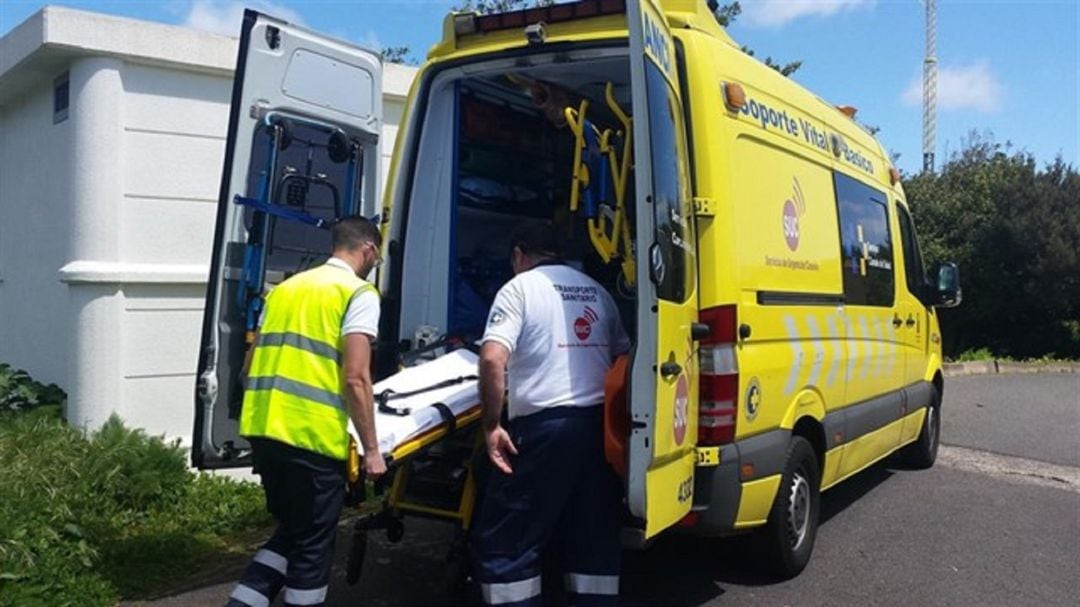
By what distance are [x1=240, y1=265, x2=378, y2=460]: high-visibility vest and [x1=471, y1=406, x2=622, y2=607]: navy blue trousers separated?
2.17ft

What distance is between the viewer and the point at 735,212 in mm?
4211

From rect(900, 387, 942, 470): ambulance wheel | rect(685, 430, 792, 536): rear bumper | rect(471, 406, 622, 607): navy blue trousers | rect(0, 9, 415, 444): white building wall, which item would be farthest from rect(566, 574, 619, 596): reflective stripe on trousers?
rect(900, 387, 942, 470): ambulance wheel

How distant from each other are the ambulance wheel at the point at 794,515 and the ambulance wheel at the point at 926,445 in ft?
9.83

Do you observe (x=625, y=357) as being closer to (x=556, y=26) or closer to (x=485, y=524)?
(x=485, y=524)

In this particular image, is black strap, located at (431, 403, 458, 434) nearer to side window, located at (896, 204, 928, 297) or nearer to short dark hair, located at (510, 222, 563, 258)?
short dark hair, located at (510, 222, 563, 258)

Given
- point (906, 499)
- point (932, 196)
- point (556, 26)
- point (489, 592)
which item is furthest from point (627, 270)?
point (932, 196)

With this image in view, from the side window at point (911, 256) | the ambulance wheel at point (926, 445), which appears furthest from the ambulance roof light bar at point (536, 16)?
the ambulance wheel at point (926, 445)

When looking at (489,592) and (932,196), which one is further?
(932,196)

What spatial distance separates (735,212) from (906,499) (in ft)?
11.8

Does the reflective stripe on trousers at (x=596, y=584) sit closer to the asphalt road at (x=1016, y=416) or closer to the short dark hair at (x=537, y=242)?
the short dark hair at (x=537, y=242)

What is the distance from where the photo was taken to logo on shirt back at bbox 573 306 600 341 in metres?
3.82

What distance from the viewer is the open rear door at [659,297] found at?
11.6 feet

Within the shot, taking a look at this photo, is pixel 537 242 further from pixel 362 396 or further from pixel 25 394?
pixel 25 394

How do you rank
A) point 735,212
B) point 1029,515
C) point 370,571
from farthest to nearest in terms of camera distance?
point 1029,515
point 370,571
point 735,212
